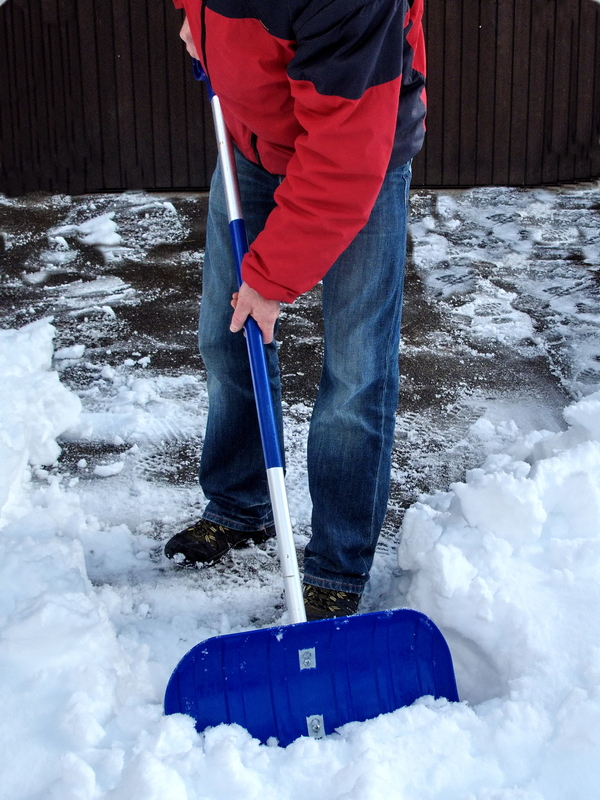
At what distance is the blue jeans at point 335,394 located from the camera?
5.16 ft

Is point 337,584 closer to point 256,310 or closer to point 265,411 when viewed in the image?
point 265,411

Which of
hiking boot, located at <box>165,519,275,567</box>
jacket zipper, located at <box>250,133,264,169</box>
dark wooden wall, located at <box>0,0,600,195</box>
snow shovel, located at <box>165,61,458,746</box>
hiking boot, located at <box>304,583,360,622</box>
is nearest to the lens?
snow shovel, located at <box>165,61,458,746</box>

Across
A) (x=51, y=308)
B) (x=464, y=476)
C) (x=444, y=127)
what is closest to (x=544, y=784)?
(x=464, y=476)

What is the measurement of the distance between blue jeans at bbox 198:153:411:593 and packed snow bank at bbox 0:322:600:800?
0.63 feet

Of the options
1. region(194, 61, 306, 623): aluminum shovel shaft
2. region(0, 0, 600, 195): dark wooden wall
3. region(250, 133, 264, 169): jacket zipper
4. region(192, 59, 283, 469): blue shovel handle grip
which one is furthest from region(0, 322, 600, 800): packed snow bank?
region(0, 0, 600, 195): dark wooden wall

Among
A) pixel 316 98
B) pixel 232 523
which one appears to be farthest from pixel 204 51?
pixel 232 523

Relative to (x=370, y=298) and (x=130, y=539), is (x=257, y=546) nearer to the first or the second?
(x=130, y=539)

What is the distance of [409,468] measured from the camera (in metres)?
2.45

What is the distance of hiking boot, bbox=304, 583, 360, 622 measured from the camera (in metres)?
1.73

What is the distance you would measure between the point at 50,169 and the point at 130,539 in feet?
15.3

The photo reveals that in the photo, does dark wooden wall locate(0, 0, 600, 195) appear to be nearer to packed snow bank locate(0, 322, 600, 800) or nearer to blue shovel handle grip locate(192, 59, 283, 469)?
packed snow bank locate(0, 322, 600, 800)

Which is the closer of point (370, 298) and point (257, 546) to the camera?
point (370, 298)

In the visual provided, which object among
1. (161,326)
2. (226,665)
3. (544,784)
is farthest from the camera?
(161,326)

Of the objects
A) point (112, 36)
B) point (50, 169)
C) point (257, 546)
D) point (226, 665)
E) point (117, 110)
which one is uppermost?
point (112, 36)
